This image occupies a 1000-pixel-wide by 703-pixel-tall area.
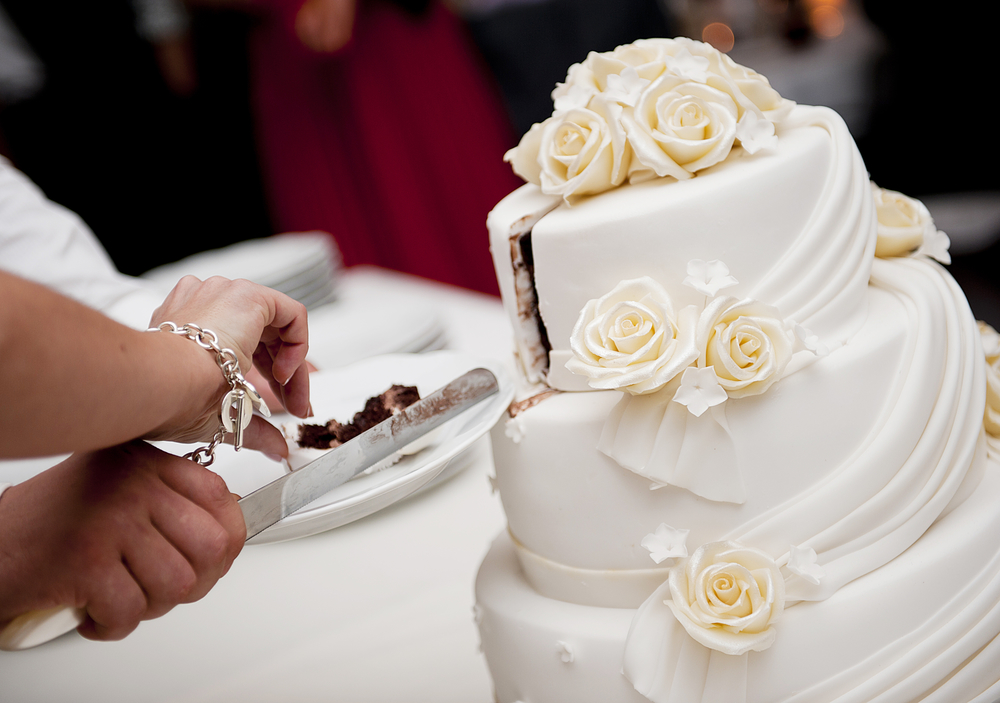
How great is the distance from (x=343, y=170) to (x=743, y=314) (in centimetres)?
309

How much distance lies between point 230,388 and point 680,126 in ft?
1.83

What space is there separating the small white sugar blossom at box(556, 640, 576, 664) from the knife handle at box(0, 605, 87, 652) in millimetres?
527

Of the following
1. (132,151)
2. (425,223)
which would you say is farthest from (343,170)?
(132,151)

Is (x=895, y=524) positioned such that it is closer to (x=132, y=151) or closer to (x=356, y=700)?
(x=356, y=700)

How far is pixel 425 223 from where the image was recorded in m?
3.56

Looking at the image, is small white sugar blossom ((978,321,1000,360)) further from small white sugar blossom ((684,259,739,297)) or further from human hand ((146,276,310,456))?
human hand ((146,276,310,456))

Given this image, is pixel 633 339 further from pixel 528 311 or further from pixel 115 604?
pixel 115 604

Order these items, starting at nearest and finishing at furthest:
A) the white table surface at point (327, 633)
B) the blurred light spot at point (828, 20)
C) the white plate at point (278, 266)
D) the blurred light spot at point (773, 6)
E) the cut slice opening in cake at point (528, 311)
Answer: the cut slice opening in cake at point (528, 311) < the white table surface at point (327, 633) < the white plate at point (278, 266) < the blurred light spot at point (773, 6) < the blurred light spot at point (828, 20)

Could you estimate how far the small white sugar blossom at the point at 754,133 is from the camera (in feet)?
2.92

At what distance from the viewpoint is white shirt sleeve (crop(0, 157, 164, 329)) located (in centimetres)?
152

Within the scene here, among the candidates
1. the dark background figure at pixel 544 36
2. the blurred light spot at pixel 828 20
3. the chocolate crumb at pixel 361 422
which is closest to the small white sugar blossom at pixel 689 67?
the chocolate crumb at pixel 361 422

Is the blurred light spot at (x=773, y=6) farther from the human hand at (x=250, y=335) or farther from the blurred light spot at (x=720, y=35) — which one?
the human hand at (x=250, y=335)

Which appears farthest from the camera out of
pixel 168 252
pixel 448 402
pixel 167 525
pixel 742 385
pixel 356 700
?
pixel 168 252

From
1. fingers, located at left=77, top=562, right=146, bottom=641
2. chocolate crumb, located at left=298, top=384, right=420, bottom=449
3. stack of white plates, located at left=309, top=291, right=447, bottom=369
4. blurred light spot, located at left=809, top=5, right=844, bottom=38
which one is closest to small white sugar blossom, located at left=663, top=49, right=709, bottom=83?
chocolate crumb, located at left=298, top=384, right=420, bottom=449
